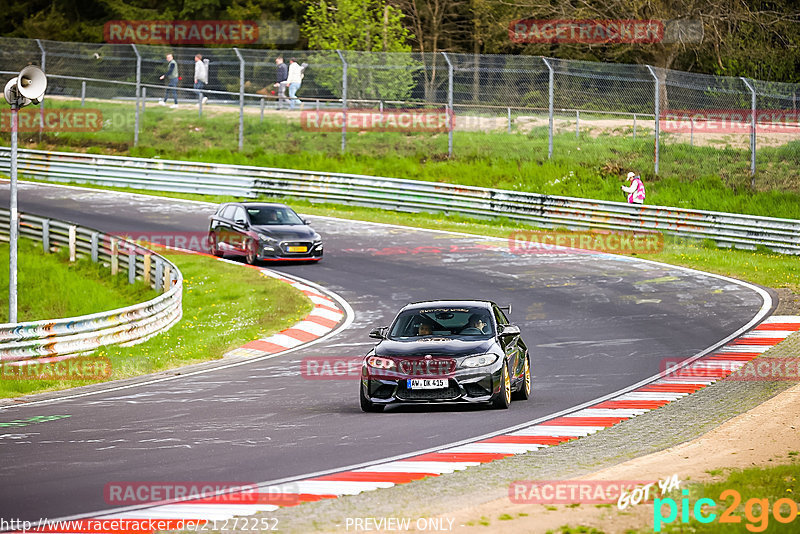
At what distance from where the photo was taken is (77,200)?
34812mm

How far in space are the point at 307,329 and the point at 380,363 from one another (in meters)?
7.14

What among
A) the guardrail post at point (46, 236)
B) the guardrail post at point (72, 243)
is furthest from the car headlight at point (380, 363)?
the guardrail post at point (46, 236)

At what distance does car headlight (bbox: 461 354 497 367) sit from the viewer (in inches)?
493

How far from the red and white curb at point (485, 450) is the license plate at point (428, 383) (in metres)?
1.15

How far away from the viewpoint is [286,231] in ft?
83.9

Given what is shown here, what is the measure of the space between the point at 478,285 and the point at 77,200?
16.8 metres

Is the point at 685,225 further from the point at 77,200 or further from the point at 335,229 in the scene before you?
the point at 77,200

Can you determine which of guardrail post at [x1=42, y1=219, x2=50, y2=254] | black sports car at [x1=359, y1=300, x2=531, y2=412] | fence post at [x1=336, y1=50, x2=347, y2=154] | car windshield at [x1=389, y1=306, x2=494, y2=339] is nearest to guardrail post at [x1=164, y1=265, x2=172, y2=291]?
guardrail post at [x1=42, y1=219, x2=50, y2=254]

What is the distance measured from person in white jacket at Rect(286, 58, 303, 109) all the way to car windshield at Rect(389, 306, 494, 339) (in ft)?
78.5

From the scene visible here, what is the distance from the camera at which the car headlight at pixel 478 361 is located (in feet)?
41.1

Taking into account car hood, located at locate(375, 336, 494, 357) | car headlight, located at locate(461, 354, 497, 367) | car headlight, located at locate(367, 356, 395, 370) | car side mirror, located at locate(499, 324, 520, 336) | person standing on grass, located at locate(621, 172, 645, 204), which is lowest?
car headlight, located at locate(367, 356, 395, 370)

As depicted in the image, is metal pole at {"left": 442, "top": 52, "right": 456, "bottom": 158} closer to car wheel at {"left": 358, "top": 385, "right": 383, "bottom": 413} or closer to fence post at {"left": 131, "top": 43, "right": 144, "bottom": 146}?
fence post at {"left": 131, "top": 43, "right": 144, "bottom": 146}

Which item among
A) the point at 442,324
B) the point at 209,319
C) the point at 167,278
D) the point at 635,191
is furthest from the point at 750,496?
the point at 635,191

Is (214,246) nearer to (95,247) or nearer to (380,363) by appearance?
(95,247)
